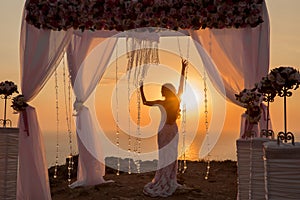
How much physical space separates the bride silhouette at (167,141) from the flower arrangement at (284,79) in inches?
158

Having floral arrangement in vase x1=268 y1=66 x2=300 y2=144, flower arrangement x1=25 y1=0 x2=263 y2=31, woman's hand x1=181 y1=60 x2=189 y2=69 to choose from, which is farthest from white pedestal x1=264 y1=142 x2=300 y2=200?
woman's hand x1=181 y1=60 x2=189 y2=69

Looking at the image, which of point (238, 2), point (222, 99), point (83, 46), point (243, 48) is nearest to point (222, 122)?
point (222, 99)

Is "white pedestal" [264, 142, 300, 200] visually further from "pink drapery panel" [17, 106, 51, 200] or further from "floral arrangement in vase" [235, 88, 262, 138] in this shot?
"pink drapery panel" [17, 106, 51, 200]

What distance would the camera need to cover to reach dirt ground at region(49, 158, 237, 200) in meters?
8.34

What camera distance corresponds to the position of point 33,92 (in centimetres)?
711

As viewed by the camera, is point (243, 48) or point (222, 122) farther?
point (222, 122)

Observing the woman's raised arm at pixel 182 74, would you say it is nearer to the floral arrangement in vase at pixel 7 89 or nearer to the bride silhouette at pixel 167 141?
the bride silhouette at pixel 167 141

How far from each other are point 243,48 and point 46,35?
2.80 metres

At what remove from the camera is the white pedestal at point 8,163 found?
596 cm

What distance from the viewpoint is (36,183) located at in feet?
23.4

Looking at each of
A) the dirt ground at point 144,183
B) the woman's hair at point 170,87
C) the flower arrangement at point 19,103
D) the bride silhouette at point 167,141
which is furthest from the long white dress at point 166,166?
the flower arrangement at point 19,103

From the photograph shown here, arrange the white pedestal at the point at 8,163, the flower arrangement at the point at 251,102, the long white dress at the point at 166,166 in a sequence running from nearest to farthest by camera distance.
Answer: the white pedestal at the point at 8,163 < the flower arrangement at the point at 251,102 < the long white dress at the point at 166,166

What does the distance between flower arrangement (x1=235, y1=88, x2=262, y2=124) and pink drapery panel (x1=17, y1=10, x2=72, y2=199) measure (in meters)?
2.71

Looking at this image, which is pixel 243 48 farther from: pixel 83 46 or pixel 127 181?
pixel 127 181
